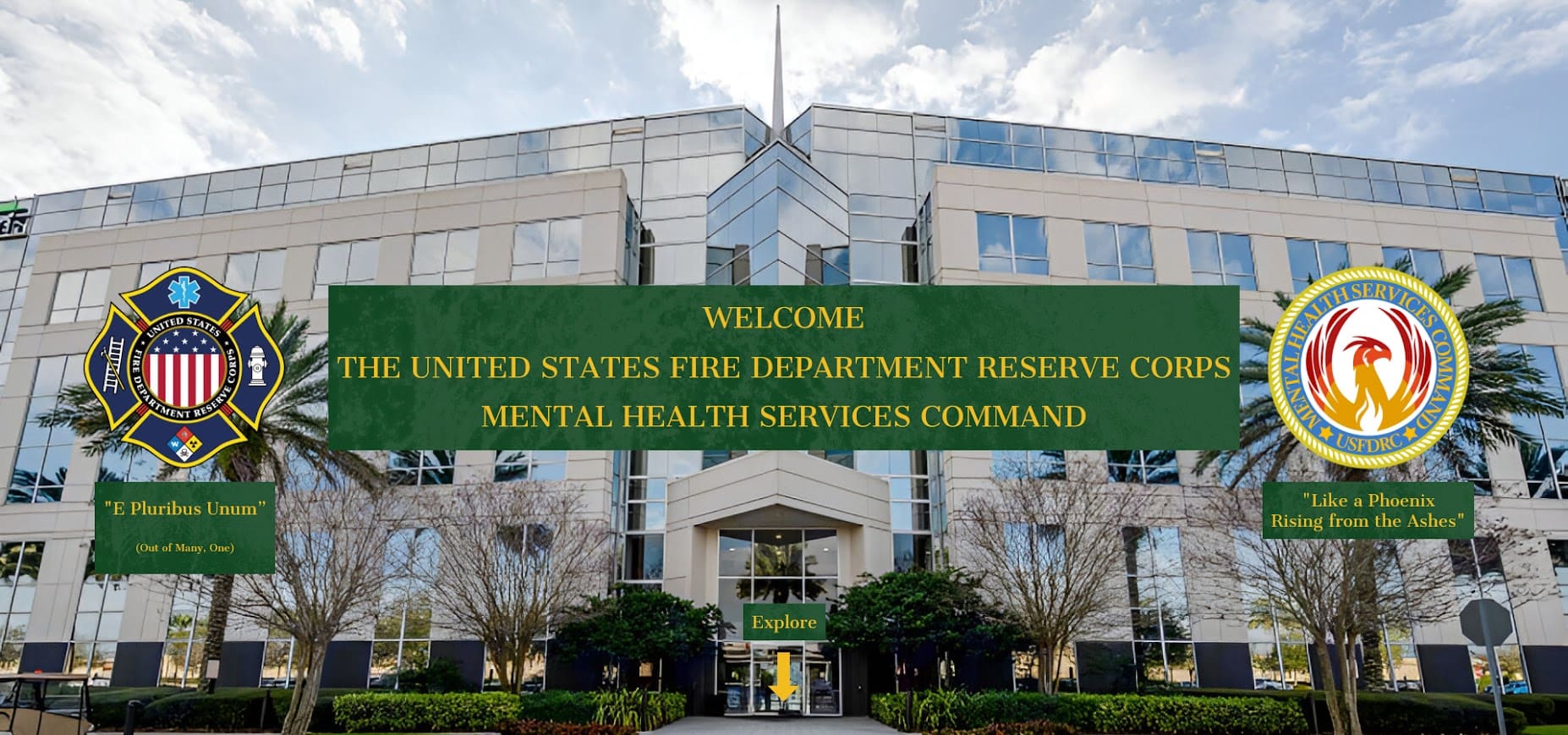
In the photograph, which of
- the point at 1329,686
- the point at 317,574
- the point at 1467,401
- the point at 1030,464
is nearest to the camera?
the point at 1329,686

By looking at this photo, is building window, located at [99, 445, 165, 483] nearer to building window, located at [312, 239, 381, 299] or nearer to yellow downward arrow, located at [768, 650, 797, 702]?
building window, located at [312, 239, 381, 299]

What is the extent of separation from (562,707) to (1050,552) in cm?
1479

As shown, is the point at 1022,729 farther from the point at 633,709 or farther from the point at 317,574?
the point at 317,574

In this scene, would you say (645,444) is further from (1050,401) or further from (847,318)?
(1050,401)

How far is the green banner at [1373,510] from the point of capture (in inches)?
384

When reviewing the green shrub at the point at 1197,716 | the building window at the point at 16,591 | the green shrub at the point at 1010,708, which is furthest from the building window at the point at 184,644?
the green shrub at the point at 1197,716

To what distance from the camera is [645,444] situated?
835 cm

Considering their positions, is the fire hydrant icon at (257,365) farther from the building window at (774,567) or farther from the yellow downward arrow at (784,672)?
the building window at (774,567)

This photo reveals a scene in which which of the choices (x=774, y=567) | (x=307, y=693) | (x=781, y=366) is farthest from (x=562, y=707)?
(x=781, y=366)

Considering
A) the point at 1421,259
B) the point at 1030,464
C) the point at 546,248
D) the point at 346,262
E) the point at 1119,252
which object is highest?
the point at 346,262

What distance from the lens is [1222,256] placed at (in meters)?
40.5

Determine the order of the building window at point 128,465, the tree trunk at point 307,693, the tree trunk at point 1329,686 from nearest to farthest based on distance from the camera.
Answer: the tree trunk at point 307,693 < the tree trunk at point 1329,686 < the building window at point 128,465

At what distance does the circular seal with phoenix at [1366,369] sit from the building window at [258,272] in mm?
41863

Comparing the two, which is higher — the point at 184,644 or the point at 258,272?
the point at 258,272
